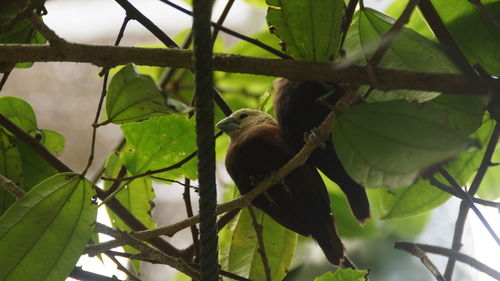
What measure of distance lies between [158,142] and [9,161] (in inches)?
10.7

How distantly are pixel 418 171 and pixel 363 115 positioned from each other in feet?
0.34

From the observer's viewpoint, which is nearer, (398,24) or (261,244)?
(398,24)

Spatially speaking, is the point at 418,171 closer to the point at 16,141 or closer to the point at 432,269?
the point at 432,269

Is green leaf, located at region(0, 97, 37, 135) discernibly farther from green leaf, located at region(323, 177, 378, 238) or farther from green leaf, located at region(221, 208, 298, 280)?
green leaf, located at region(323, 177, 378, 238)

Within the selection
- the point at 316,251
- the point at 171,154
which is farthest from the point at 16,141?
the point at 316,251

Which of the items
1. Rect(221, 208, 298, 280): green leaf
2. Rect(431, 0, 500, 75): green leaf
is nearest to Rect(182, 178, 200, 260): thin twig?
Rect(221, 208, 298, 280): green leaf

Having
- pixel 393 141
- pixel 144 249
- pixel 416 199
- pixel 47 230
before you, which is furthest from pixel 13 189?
pixel 416 199

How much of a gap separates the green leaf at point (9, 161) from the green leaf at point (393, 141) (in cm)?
63

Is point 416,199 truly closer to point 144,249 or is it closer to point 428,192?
point 428,192

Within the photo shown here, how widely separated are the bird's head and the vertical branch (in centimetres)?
66

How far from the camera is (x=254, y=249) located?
1257 mm

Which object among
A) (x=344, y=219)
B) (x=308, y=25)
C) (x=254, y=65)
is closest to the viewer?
(x=254, y=65)

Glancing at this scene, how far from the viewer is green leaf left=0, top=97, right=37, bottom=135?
121cm

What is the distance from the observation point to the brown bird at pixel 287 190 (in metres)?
1.28
